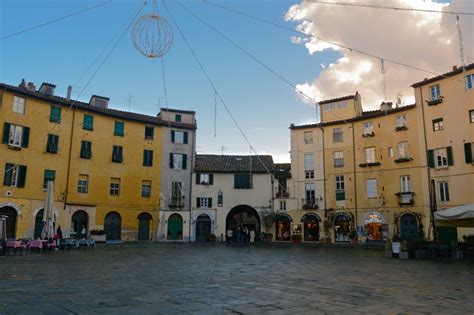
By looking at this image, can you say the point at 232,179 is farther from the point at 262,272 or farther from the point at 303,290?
the point at 303,290

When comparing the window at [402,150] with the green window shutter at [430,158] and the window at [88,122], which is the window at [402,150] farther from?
the window at [88,122]

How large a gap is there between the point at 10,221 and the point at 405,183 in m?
32.3

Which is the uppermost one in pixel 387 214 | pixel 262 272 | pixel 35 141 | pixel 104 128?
pixel 104 128

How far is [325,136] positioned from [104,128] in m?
22.2

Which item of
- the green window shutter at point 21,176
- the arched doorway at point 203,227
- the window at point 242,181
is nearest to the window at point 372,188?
the window at point 242,181

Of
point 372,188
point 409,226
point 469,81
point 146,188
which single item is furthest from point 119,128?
point 469,81

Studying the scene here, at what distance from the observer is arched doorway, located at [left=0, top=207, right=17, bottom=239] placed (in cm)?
2922

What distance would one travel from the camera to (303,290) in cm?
899

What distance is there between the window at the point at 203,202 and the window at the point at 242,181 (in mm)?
3385

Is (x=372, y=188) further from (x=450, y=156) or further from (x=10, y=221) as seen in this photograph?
(x=10, y=221)

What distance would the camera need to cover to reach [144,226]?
1524 inches

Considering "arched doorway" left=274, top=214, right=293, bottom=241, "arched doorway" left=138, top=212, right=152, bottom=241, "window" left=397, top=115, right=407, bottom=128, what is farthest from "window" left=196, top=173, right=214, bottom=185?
"window" left=397, top=115, right=407, bottom=128

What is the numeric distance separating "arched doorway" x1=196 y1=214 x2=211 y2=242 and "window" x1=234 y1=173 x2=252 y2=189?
4825 millimetres

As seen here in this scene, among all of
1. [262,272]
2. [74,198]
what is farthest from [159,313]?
[74,198]
